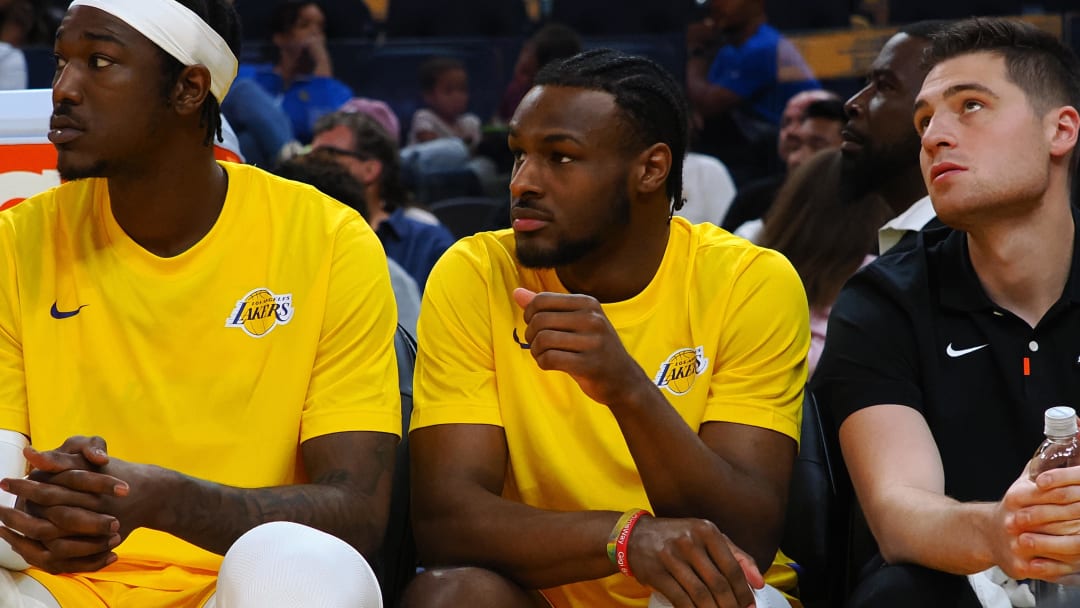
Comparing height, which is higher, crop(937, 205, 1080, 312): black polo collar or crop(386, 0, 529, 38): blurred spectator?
crop(386, 0, 529, 38): blurred spectator

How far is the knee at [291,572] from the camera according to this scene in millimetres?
2045

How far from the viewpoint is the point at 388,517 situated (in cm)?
260

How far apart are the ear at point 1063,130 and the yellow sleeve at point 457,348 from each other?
117cm

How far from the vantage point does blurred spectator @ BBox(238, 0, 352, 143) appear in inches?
281

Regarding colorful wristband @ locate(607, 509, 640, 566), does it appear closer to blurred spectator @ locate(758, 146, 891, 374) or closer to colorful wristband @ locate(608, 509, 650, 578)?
colorful wristband @ locate(608, 509, 650, 578)

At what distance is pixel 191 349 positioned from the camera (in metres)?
2.55

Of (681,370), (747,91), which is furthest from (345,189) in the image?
(747,91)

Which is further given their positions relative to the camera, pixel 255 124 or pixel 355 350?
pixel 255 124

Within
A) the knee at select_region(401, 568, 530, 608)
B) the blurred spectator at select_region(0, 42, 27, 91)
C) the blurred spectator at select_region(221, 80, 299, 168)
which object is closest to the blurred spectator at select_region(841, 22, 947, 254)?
the knee at select_region(401, 568, 530, 608)

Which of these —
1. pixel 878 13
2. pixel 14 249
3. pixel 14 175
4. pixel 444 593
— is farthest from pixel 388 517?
pixel 878 13

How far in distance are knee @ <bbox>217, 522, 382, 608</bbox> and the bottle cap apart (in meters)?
1.11

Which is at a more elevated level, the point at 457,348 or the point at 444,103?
the point at 444,103

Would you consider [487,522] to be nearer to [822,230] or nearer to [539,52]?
[822,230]

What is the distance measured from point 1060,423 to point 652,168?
0.99 meters
